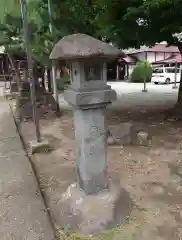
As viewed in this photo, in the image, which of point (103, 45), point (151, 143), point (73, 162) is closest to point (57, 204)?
point (73, 162)

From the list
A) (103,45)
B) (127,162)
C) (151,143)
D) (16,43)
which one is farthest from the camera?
(16,43)

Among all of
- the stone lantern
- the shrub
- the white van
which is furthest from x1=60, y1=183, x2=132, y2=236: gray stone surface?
the white van

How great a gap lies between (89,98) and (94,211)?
4.13ft

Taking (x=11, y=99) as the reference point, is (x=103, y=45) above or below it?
above

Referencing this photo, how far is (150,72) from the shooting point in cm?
2548

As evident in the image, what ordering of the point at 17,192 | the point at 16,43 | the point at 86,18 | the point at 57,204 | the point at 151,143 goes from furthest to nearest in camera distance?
the point at 16,43 < the point at 86,18 < the point at 151,143 < the point at 17,192 < the point at 57,204

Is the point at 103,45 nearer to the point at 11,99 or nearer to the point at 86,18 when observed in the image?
the point at 86,18

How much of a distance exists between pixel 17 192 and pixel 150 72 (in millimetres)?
23087

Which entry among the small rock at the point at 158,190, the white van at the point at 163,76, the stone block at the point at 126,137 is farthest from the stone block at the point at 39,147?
the white van at the point at 163,76

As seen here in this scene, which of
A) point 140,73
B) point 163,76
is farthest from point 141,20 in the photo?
point 163,76

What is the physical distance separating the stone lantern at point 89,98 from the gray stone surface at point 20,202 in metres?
0.47

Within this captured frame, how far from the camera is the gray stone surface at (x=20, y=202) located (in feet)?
10.1

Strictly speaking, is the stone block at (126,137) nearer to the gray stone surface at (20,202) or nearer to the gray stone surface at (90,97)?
the gray stone surface at (20,202)

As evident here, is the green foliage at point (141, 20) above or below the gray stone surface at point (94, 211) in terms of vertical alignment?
above
